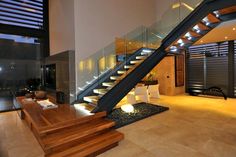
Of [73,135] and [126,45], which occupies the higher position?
[126,45]

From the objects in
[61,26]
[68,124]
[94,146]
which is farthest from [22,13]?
[94,146]

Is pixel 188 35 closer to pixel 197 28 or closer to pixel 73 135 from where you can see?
pixel 197 28

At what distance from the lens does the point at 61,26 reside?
18.9 ft

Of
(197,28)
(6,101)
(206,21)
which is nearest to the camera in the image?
(206,21)

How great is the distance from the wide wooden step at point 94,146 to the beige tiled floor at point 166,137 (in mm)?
134

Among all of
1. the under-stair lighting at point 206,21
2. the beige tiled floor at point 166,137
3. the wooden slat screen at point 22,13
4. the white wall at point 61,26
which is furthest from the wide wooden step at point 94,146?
the wooden slat screen at point 22,13

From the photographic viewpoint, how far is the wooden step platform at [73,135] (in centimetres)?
268

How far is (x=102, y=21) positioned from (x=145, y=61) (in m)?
2.18

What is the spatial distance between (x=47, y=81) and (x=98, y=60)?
8.60 ft

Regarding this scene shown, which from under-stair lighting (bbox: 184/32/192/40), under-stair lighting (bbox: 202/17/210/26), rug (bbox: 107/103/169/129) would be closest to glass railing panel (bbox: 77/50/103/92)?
rug (bbox: 107/103/169/129)

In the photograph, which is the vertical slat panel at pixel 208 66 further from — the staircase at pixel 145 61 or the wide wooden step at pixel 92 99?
the wide wooden step at pixel 92 99

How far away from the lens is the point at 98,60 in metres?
5.41

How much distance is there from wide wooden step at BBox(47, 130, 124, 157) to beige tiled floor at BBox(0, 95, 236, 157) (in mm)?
134

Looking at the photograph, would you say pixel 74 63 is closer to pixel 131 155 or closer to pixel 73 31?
pixel 73 31
